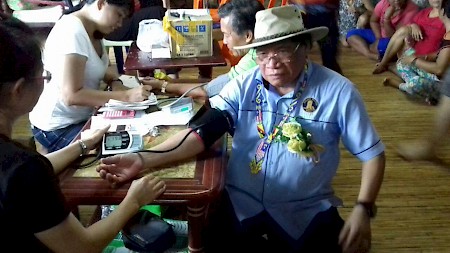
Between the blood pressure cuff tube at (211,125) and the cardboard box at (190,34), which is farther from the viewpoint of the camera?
the cardboard box at (190,34)

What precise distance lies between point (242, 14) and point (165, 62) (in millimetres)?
490

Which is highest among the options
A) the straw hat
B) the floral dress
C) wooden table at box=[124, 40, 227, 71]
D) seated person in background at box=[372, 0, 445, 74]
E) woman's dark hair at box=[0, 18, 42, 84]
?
woman's dark hair at box=[0, 18, 42, 84]

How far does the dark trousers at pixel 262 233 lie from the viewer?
1.56m

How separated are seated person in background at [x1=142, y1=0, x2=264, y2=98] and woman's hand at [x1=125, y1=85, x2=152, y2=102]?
110 mm

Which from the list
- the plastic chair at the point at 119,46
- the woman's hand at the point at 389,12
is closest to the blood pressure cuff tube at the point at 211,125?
the plastic chair at the point at 119,46

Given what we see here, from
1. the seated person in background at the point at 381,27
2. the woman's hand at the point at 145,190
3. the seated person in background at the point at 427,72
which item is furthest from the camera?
the seated person in background at the point at 381,27

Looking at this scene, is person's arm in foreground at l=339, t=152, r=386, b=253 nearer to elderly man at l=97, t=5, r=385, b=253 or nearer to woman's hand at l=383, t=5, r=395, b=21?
elderly man at l=97, t=5, r=385, b=253

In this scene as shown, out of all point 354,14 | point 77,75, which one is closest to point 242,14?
point 77,75

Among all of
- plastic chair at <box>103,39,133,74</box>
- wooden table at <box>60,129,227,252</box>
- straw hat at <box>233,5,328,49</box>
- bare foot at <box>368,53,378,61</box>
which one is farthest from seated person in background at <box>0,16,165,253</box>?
bare foot at <box>368,53,378,61</box>

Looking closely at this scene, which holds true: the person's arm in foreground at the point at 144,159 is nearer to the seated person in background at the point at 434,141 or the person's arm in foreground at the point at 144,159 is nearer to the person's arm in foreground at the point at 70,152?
the person's arm in foreground at the point at 70,152

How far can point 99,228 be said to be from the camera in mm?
1209

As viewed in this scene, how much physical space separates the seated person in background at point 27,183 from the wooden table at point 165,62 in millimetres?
1189

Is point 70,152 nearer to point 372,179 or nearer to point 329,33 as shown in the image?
point 372,179

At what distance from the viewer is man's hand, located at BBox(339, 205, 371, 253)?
1448 mm
